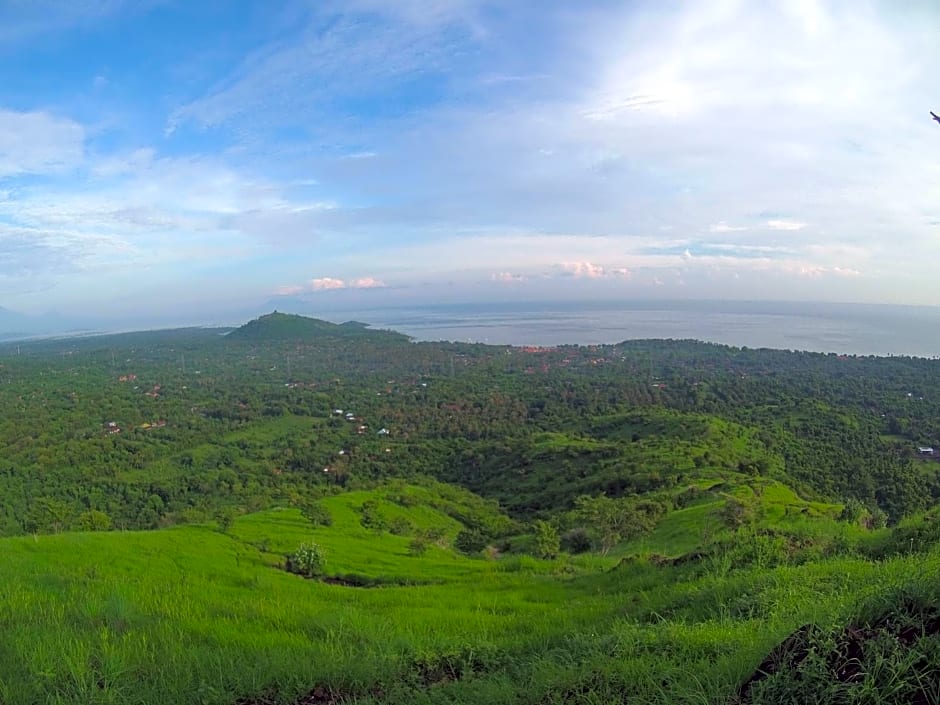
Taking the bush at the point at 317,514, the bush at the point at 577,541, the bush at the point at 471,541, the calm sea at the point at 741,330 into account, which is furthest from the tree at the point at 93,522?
the calm sea at the point at 741,330

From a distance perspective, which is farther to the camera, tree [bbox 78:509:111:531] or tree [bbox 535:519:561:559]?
tree [bbox 78:509:111:531]

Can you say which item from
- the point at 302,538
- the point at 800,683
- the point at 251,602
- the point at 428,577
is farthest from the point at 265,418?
the point at 800,683

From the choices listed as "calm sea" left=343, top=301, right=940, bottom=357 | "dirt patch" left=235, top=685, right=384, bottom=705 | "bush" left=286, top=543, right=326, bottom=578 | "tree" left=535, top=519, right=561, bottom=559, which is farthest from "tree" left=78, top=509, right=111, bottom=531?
"calm sea" left=343, top=301, right=940, bottom=357

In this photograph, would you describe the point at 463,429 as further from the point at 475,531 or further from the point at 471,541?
the point at 471,541

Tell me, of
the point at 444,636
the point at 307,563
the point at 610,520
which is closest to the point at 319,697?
the point at 444,636

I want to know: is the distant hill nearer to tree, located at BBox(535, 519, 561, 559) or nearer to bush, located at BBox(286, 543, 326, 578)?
tree, located at BBox(535, 519, 561, 559)

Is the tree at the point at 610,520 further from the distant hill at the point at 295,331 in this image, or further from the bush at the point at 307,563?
the distant hill at the point at 295,331

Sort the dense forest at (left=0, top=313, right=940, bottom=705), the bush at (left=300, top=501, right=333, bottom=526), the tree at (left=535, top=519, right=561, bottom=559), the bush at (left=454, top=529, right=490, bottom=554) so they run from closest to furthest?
the dense forest at (left=0, top=313, right=940, bottom=705) → the tree at (left=535, top=519, right=561, bottom=559) → the bush at (left=454, top=529, right=490, bottom=554) → the bush at (left=300, top=501, right=333, bottom=526)
